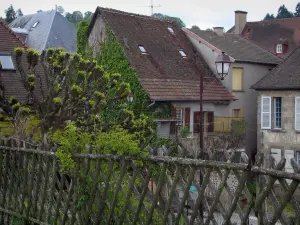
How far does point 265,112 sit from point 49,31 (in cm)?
2081

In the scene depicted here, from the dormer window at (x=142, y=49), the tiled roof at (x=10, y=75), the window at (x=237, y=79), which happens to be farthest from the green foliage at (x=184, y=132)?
the tiled roof at (x=10, y=75)

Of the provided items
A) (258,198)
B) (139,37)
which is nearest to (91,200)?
(258,198)

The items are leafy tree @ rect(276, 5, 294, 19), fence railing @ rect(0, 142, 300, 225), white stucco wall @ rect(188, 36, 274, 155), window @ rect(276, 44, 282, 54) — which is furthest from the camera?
leafy tree @ rect(276, 5, 294, 19)

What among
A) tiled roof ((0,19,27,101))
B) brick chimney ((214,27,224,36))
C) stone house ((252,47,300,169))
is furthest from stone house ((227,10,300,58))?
tiled roof ((0,19,27,101))

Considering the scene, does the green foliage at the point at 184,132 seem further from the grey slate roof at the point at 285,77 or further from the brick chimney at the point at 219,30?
the brick chimney at the point at 219,30

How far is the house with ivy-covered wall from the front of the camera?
28031 mm

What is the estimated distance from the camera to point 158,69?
3011 cm

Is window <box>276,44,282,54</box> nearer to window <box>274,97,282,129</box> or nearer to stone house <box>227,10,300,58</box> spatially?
stone house <box>227,10,300,58</box>

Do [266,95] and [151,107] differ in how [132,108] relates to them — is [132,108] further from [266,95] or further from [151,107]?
[266,95]

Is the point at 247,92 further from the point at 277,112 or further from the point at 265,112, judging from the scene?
the point at 277,112

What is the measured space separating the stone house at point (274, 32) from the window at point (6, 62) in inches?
971

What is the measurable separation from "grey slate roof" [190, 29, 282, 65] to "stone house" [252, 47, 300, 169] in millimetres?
3383

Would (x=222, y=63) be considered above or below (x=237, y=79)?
below

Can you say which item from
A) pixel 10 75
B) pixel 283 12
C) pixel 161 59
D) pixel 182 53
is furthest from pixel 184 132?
pixel 283 12
